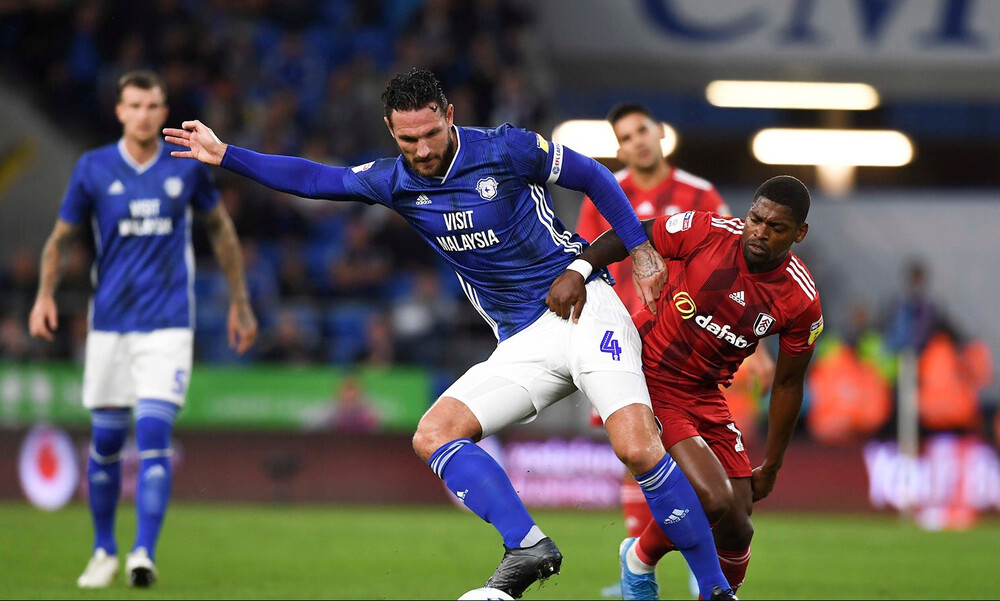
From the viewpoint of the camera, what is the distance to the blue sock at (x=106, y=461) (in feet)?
24.9

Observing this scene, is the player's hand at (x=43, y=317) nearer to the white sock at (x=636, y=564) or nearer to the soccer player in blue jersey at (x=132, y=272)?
the soccer player in blue jersey at (x=132, y=272)

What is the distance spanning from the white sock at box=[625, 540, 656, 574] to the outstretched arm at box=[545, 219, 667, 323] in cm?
139

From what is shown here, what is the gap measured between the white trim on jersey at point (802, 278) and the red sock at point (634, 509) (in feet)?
5.78

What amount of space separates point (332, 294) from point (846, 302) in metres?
8.61

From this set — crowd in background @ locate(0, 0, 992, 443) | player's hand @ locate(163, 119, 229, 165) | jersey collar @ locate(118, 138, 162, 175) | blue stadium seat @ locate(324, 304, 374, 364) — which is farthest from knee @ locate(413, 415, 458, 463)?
blue stadium seat @ locate(324, 304, 374, 364)

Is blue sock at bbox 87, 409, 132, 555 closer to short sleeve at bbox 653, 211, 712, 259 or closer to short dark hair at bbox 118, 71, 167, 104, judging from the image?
short dark hair at bbox 118, 71, 167, 104

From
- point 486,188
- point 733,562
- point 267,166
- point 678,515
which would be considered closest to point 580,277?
point 486,188

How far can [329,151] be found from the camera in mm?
17891

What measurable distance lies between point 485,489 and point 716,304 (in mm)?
1315

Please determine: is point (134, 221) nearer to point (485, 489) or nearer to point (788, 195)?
point (485, 489)

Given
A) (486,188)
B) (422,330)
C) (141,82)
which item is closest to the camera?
(486,188)

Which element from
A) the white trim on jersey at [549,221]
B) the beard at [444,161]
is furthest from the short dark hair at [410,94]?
the white trim on jersey at [549,221]

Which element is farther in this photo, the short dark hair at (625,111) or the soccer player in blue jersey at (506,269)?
the short dark hair at (625,111)

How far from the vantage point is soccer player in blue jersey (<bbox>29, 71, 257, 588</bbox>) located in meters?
7.58
